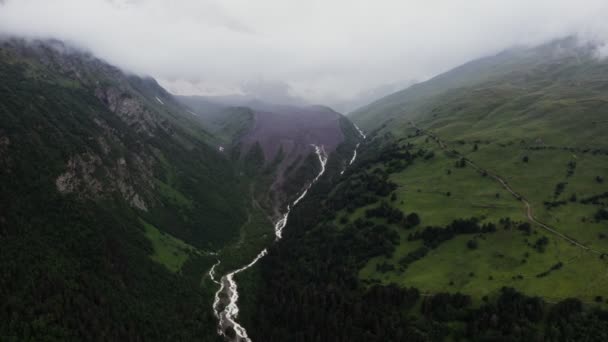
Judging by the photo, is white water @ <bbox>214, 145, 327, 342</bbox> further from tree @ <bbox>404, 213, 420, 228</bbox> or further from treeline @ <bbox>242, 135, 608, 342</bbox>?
tree @ <bbox>404, 213, 420, 228</bbox>

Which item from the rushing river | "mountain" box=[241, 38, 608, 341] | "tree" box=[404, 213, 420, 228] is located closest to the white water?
the rushing river

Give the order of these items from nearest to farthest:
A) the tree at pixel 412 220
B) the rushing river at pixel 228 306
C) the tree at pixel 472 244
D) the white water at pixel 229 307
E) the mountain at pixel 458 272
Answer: the mountain at pixel 458 272, the rushing river at pixel 228 306, the white water at pixel 229 307, the tree at pixel 472 244, the tree at pixel 412 220

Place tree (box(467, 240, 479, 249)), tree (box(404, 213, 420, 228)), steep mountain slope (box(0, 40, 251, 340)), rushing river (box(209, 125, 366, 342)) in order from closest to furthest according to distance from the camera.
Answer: steep mountain slope (box(0, 40, 251, 340)) < rushing river (box(209, 125, 366, 342)) < tree (box(467, 240, 479, 249)) < tree (box(404, 213, 420, 228))

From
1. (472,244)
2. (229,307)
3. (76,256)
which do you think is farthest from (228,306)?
(472,244)

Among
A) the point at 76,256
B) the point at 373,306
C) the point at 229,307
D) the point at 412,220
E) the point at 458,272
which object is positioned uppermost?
the point at 412,220

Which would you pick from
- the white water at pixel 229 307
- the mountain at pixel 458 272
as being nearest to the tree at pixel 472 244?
the mountain at pixel 458 272

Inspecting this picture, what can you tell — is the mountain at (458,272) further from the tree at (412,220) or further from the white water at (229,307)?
the white water at (229,307)

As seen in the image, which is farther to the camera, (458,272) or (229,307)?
(229,307)

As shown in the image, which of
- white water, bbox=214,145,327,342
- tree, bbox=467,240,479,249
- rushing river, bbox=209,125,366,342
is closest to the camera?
rushing river, bbox=209,125,366,342

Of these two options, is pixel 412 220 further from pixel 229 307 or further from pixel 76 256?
pixel 76 256

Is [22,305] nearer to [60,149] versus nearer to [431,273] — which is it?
[60,149]

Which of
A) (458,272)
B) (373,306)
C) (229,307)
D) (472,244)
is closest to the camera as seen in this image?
(373,306)

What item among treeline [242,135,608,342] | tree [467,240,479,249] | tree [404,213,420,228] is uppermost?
tree [404,213,420,228]

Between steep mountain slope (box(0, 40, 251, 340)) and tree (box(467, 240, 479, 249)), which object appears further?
tree (box(467, 240, 479, 249))
